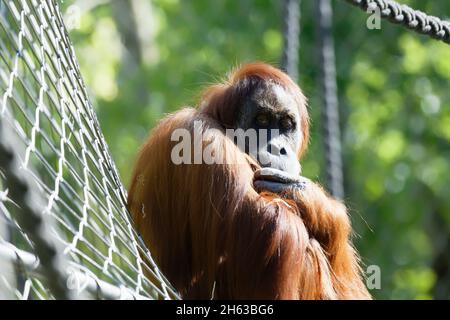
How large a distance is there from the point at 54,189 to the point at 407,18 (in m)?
1.52

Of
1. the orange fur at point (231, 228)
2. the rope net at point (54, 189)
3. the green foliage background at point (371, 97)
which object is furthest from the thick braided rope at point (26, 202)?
the green foliage background at point (371, 97)

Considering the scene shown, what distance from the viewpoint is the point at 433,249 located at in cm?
1130

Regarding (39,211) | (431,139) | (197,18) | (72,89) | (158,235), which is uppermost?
(197,18)

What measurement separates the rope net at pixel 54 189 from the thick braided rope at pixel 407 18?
1.01 meters

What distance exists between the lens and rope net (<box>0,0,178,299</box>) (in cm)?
149

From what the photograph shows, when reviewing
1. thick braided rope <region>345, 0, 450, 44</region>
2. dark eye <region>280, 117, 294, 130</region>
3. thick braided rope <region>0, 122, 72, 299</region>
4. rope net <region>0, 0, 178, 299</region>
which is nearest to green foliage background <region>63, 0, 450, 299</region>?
A: dark eye <region>280, 117, 294, 130</region>

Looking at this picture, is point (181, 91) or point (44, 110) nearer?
point (44, 110)

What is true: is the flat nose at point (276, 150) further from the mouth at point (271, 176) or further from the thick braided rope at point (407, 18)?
the thick braided rope at point (407, 18)

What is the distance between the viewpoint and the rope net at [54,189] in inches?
58.7

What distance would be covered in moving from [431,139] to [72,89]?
7.43 metres

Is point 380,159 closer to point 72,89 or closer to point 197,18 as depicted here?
point 197,18

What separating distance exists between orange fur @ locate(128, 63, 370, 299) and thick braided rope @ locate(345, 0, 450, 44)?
637 millimetres

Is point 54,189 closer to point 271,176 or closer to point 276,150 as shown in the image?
point 271,176

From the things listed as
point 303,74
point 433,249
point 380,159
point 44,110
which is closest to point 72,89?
point 44,110
